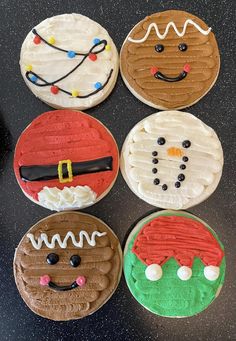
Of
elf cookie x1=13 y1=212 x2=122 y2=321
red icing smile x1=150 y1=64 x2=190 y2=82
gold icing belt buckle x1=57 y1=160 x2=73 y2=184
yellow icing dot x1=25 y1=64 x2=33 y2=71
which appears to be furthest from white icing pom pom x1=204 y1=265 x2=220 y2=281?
yellow icing dot x1=25 y1=64 x2=33 y2=71

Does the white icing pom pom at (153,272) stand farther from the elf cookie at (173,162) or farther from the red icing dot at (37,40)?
the red icing dot at (37,40)

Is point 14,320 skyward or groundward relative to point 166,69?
groundward

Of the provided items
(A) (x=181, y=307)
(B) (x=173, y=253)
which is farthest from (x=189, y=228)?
(A) (x=181, y=307)

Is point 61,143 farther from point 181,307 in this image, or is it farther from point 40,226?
point 181,307

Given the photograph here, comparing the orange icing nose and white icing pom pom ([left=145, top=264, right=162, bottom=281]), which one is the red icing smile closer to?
the orange icing nose

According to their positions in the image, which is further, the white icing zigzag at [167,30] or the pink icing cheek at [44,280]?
the white icing zigzag at [167,30]

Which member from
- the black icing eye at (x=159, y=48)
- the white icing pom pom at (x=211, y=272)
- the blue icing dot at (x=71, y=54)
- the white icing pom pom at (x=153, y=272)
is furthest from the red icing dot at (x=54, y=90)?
the white icing pom pom at (x=211, y=272)
